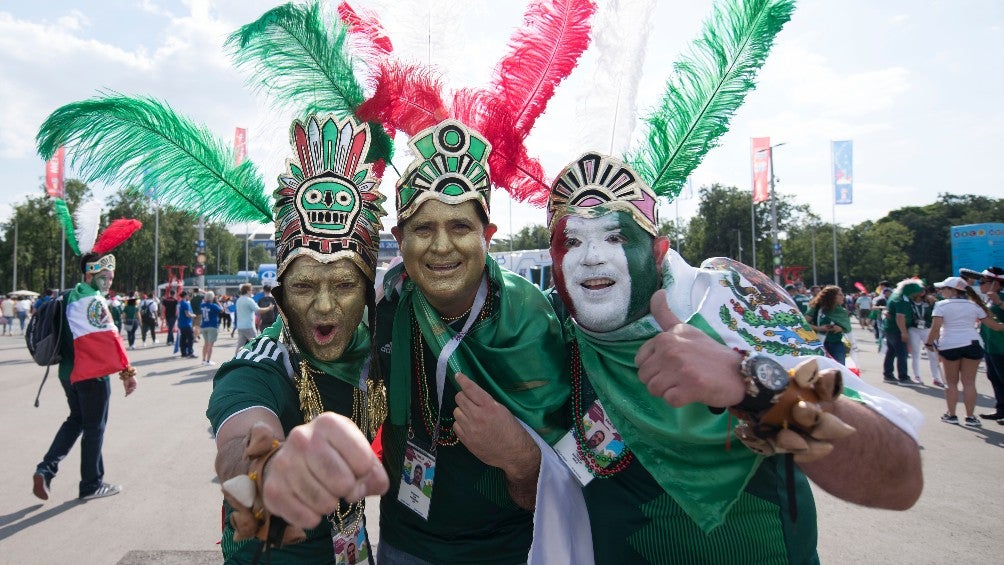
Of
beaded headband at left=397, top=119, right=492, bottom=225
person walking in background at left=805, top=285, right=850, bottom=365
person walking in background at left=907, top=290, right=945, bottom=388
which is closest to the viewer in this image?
beaded headband at left=397, top=119, right=492, bottom=225

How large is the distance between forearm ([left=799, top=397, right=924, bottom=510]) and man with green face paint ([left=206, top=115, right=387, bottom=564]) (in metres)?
1.45

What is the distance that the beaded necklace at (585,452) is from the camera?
1884 mm

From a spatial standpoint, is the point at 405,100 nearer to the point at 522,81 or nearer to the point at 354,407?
the point at 522,81

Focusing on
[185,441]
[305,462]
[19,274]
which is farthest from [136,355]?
[19,274]

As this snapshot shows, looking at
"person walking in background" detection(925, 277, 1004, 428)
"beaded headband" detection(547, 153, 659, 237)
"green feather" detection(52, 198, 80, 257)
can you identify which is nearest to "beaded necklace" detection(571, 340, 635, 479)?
"beaded headband" detection(547, 153, 659, 237)

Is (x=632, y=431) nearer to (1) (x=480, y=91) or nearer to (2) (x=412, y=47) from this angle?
(1) (x=480, y=91)

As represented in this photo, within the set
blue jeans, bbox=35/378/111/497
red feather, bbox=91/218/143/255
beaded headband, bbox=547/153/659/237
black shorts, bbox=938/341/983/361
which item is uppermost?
red feather, bbox=91/218/143/255

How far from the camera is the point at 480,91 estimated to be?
8.05 feet

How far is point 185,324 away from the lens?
12336 millimetres

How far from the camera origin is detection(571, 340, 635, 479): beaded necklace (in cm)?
188

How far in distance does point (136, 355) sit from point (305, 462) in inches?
587

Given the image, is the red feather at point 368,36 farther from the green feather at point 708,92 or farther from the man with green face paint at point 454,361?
the green feather at point 708,92

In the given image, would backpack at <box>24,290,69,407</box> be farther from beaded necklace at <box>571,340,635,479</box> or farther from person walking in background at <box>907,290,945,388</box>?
person walking in background at <box>907,290,945,388</box>

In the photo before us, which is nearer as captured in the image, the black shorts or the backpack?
the backpack
